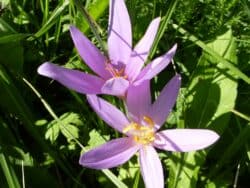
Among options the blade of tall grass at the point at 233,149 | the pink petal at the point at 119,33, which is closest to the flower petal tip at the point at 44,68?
the pink petal at the point at 119,33

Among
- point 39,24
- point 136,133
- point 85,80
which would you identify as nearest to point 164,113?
point 136,133

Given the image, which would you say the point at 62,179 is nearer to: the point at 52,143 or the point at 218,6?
the point at 52,143

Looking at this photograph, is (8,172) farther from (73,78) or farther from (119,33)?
(119,33)

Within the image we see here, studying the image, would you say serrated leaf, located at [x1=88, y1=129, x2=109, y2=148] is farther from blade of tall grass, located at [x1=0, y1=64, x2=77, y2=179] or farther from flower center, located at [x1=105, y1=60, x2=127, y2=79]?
flower center, located at [x1=105, y1=60, x2=127, y2=79]

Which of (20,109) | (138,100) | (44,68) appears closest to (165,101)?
(138,100)

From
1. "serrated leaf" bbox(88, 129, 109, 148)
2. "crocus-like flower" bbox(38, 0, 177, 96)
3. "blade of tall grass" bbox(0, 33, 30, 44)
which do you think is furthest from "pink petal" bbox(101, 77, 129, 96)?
"blade of tall grass" bbox(0, 33, 30, 44)

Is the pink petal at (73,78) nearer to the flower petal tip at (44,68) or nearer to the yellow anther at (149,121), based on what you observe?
the flower petal tip at (44,68)
